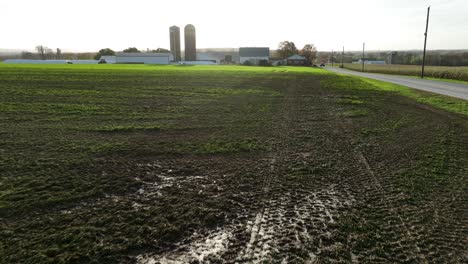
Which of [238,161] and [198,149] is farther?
[198,149]

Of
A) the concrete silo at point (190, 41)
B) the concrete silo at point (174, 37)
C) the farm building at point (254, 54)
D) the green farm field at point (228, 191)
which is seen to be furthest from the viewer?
the concrete silo at point (174, 37)

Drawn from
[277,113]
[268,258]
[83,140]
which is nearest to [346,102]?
[277,113]

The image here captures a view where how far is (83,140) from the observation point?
793 cm

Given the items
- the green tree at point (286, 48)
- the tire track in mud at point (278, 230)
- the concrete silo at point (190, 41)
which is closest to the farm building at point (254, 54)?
the green tree at point (286, 48)

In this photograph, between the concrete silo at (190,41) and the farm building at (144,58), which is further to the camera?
the concrete silo at (190,41)

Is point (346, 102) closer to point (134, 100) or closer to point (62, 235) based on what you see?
point (134, 100)

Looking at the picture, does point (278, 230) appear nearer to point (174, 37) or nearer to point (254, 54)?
point (254, 54)

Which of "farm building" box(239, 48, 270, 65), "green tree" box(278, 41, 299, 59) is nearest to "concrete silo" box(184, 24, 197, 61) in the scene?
"farm building" box(239, 48, 270, 65)

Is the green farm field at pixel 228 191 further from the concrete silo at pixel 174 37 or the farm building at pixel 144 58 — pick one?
the concrete silo at pixel 174 37

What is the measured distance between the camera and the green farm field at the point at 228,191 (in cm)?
358

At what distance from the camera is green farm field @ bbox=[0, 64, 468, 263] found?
11.7 ft

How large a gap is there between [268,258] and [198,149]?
14.2 feet

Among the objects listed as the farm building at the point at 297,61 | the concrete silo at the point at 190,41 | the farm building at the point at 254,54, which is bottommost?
the farm building at the point at 297,61

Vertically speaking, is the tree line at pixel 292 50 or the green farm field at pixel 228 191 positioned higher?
the tree line at pixel 292 50
